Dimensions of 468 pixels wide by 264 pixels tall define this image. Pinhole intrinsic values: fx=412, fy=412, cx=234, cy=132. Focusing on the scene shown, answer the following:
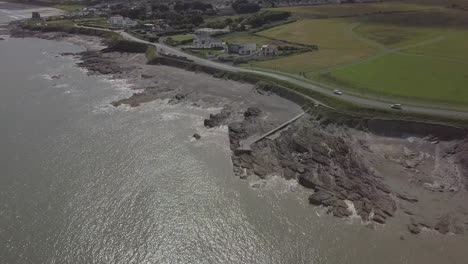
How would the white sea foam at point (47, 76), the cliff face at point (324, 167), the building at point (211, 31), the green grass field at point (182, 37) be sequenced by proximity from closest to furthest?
1. the cliff face at point (324, 167)
2. the white sea foam at point (47, 76)
3. the green grass field at point (182, 37)
4. the building at point (211, 31)

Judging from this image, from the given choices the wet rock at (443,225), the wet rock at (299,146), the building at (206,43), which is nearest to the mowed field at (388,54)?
the wet rock at (299,146)

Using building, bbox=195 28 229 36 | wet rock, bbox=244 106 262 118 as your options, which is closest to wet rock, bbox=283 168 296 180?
wet rock, bbox=244 106 262 118

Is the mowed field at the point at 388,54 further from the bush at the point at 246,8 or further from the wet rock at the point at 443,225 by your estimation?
the wet rock at the point at 443,225

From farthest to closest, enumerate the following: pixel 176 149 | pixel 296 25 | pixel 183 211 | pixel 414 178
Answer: pixel 296 25 → pixel 176 149 → pixel 414 178 → pixel 183 211

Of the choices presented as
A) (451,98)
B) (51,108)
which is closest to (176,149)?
(51,108)

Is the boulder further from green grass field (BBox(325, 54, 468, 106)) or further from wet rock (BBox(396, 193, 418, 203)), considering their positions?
green grass field (BBox(325, 54, 468, 106))

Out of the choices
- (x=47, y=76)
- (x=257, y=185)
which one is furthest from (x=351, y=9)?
(x=257, y=185)

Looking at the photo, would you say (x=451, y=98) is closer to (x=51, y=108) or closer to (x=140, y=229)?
(x=140, y=229)
